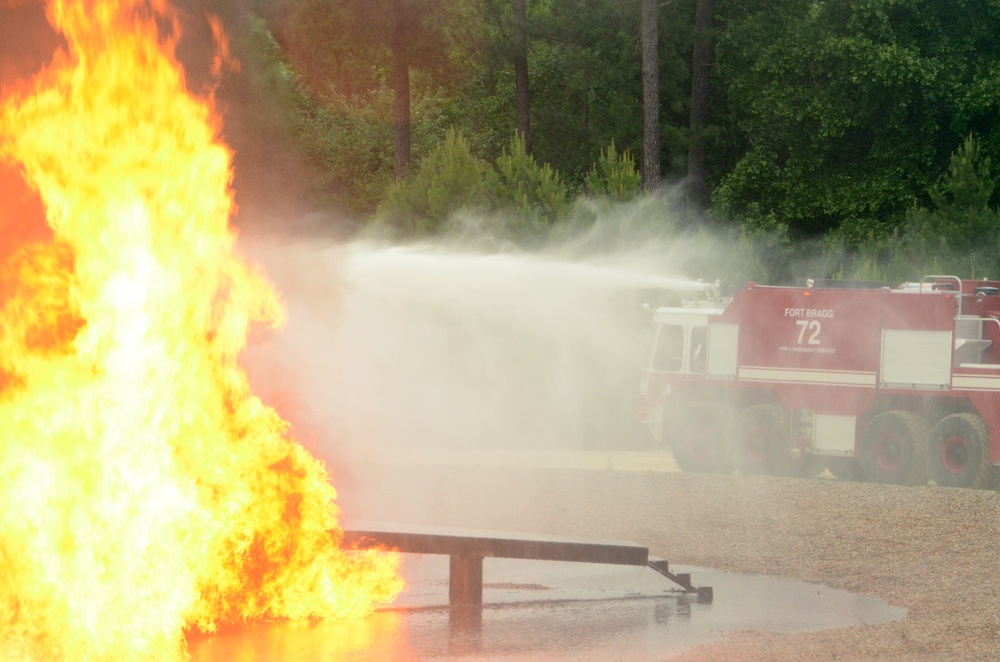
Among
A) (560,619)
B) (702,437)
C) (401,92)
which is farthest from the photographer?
(401,92)

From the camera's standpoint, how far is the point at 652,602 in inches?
396

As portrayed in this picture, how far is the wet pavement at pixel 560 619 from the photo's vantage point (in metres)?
8.26

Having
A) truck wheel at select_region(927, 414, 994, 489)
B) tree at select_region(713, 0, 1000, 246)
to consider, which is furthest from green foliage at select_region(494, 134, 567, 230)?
tree at select_region(713, 0, 1000, 246)

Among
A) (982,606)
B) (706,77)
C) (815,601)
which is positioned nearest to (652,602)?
(815,601)

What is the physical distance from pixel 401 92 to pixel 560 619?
101ft

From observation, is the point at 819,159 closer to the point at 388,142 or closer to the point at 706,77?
the point at 706,77

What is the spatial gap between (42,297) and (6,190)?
8147 millimetres

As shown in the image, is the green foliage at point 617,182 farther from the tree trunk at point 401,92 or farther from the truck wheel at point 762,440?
the tree trunk at point 401,92

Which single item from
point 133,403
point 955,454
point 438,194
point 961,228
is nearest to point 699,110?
point 961,228

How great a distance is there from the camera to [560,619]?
934 cm

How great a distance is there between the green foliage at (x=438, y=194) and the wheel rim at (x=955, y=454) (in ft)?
29.8

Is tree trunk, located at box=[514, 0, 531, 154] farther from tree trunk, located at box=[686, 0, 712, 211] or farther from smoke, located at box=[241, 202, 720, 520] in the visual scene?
smoke, located at box=[241, 202, 720, 520]

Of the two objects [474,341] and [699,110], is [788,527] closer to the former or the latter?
[474,341]

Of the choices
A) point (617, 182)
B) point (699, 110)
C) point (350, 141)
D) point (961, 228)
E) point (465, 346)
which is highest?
point (699, 110)
